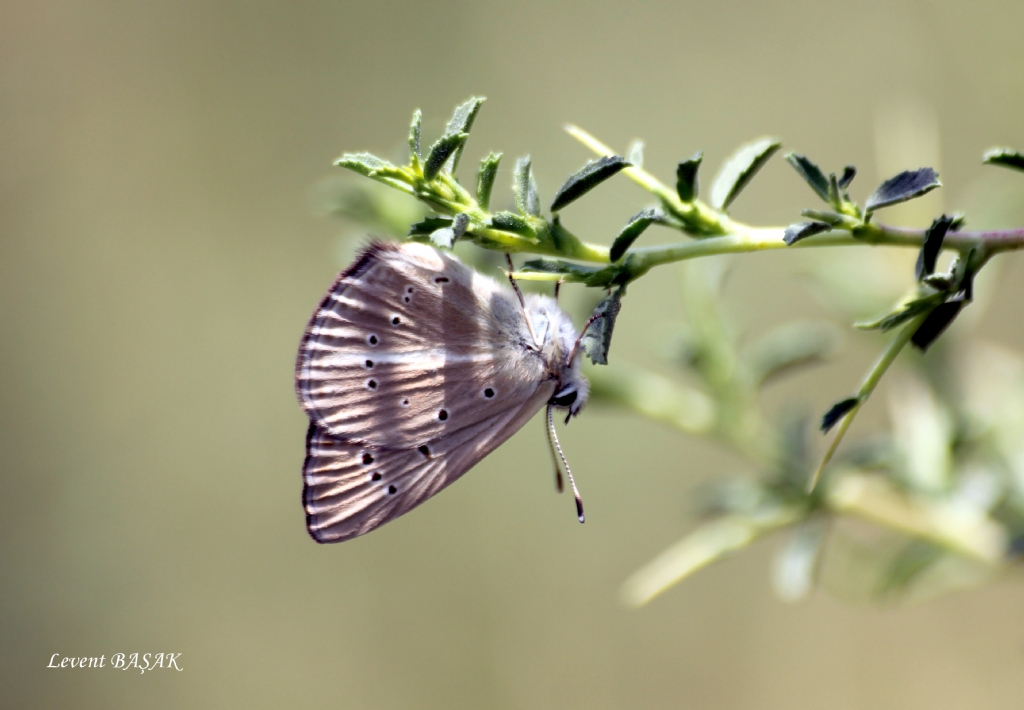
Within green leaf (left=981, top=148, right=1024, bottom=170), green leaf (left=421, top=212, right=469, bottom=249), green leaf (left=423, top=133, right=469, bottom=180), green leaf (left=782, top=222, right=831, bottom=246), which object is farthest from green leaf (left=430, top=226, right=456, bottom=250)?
green leaf (left=981, top=148, right=1024, bottom=170)

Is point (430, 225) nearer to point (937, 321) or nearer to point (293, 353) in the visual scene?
point (937, 321)

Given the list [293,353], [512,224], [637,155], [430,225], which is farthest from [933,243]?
[293,353]

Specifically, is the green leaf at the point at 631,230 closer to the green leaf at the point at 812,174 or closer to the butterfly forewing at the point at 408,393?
the green leaf at the point at 812,174

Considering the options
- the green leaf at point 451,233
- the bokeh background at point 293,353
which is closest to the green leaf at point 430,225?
the green leaf at point 451,233

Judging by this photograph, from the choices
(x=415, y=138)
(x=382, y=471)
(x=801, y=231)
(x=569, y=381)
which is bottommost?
(x=382, y=471)

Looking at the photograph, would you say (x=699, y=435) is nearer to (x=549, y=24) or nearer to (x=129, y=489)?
(x=549, y=24)

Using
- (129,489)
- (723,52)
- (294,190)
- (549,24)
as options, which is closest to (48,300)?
(129,489)
